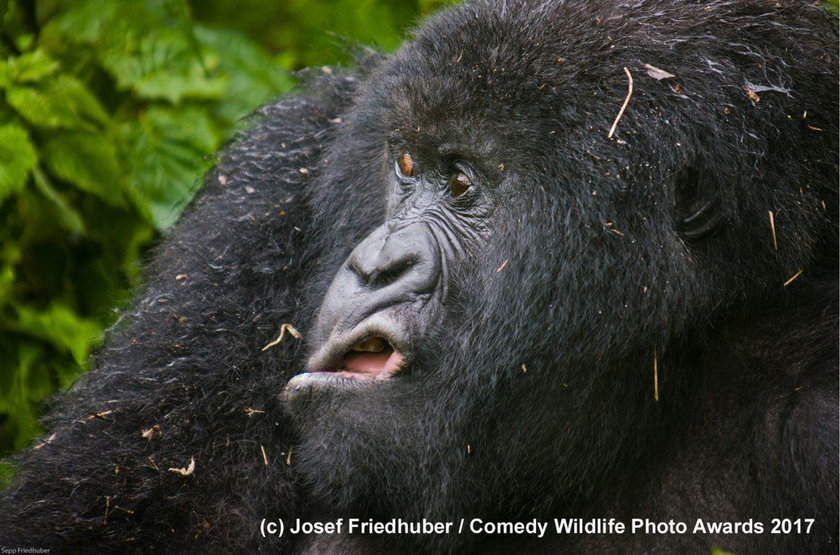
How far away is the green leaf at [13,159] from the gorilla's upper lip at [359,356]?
1.99 m

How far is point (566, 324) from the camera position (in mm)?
3154

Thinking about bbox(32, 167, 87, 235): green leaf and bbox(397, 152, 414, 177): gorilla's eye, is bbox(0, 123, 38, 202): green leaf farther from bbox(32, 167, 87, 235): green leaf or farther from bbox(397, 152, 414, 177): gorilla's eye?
bbox(397, 152, 414, 177): gorilla's eye

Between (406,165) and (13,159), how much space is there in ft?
6.68

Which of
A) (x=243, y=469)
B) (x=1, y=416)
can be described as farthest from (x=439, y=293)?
(x=1, y=416)

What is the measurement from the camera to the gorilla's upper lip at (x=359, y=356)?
3086 millimetres

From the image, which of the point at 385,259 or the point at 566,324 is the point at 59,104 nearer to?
the point at 385,259

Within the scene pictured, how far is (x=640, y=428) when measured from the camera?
3295 mm

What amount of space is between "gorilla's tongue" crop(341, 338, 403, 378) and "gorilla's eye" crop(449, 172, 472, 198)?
1.71ft

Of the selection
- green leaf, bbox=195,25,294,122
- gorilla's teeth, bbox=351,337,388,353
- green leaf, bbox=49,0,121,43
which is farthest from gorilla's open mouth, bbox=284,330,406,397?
green leaf, bbox=49,0,121,43

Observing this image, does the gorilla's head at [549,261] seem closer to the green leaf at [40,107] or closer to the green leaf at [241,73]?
the green leaf at [40,107]

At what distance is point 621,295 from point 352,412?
2.80 ft

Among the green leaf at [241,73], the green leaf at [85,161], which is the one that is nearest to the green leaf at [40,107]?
the green leaf at [85,161]

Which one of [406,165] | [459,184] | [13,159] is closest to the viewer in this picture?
[459,184]

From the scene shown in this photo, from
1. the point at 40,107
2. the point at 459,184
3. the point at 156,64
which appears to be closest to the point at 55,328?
the point at 40,107
